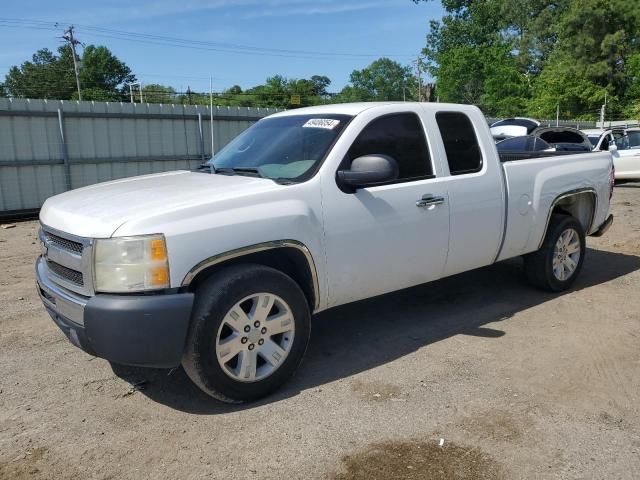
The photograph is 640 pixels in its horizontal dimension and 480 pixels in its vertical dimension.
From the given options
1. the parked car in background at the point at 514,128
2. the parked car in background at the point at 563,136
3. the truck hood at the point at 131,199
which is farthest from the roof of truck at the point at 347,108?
the parked car in background at the point at 514,128

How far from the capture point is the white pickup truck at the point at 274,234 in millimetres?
3215

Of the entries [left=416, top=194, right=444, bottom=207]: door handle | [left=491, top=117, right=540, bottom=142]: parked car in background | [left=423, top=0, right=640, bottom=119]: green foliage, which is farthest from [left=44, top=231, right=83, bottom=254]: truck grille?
[left=423, top=0, right=640, bottom=119]: green foliage

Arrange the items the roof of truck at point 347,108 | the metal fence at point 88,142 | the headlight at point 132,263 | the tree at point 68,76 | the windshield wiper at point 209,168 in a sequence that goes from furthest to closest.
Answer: the tree at point 68,76
the metal fence at point 88,142
the windshield wiper at point 209,168
the roof of truck at point 347,108
the headlight at point 132,263

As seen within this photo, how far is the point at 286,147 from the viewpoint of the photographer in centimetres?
432

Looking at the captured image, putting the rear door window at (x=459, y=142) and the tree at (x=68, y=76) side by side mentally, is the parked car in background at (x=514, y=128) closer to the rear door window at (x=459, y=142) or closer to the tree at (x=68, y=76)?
the rear door window at (x=459, y=142)

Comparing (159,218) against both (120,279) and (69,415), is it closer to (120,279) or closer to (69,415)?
(120,279)

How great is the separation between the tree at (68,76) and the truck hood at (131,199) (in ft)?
304

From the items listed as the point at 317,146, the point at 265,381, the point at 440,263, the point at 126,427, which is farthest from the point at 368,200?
the point at 126,427

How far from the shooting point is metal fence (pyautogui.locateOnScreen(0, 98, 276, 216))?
11727 millimetres

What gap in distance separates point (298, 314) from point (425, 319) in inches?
72.5

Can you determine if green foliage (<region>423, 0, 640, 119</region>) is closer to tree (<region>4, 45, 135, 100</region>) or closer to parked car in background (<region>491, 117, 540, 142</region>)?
parked car in background (<region>491, 117, 540, 142</region>)

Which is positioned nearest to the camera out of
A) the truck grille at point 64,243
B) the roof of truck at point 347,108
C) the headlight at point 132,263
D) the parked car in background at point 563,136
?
the headlight at point 132,263

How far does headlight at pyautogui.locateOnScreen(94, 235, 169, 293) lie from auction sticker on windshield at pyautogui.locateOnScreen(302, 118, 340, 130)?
1.63 metres

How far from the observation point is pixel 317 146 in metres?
4.13
